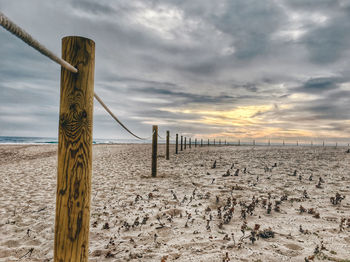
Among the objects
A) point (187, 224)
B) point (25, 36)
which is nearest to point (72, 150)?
point (25, 36)

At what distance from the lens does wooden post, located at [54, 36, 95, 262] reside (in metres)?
1.64

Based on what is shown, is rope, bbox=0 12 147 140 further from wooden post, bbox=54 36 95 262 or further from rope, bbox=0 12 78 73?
wooden post, bbox=54 36 95 262

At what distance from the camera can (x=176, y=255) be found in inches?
113

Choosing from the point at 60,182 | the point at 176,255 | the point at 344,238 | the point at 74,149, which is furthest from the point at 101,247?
the point at 344,238

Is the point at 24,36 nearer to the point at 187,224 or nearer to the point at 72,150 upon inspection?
the point at 72,150

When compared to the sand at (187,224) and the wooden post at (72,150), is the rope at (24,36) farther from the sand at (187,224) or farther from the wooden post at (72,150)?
the sand at (187,224)

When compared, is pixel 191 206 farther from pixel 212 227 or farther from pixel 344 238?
pixel 344 238

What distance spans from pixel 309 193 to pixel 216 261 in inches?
186

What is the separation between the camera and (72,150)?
1656 mm

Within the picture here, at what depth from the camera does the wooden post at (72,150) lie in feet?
5.40

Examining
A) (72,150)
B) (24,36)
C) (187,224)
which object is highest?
(24,36)

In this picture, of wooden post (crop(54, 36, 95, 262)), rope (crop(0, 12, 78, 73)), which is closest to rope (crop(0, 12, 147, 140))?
rope (crop(0, 12, 78, 73))

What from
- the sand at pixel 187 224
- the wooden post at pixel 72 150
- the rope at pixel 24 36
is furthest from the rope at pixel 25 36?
the sand at pixel 187 224

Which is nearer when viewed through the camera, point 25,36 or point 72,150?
point 25,36
